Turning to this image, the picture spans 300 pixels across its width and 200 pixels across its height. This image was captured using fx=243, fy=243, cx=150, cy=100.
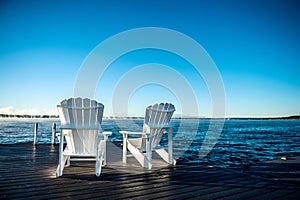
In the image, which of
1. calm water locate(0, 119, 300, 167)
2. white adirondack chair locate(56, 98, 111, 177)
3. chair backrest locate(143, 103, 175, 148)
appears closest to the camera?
white adirondack chair locate(56, 98, 111, 177)

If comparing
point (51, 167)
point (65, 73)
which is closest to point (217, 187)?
point (51, 167)

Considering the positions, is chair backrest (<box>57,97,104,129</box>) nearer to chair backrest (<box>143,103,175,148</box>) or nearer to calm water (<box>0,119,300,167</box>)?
chair backrest (<box>143,103,175,148</box>)

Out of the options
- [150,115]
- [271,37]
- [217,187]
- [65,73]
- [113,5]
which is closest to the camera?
[217,187]

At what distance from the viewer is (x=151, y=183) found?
271 centimetres

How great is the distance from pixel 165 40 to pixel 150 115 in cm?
503

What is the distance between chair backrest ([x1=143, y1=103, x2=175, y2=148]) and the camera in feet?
12.5

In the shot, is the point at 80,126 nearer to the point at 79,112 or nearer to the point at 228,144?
the point at 79,112

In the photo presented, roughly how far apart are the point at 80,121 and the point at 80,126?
0.22 feet

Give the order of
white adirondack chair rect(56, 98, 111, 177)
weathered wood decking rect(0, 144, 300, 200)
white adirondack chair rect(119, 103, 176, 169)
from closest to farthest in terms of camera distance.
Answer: weathered wood decking rect(0, 144, 300, 200) → white adirondack chair rect(56, 98, 111, 177) → white adirondack chair rect(119, 103, 176, 169)

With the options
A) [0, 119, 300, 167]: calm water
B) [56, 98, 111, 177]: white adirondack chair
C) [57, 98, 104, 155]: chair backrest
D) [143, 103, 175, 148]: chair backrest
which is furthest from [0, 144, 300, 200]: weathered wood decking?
[0, 119, 300, 167]: calm water

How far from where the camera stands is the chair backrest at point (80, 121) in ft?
10.5

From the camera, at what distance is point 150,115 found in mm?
3818

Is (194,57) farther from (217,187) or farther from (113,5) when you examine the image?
(217,187)

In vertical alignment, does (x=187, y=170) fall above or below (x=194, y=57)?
below
